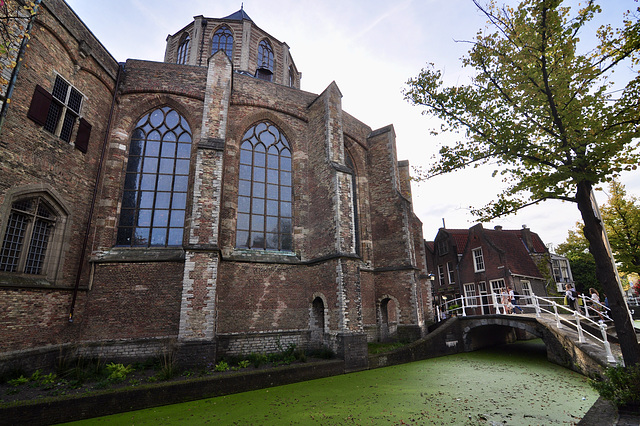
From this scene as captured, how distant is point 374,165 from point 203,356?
11072 millimetres

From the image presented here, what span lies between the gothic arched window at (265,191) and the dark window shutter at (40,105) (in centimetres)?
560

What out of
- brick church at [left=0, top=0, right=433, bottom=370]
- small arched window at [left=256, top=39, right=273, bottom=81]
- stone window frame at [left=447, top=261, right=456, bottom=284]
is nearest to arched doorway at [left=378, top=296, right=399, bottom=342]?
brick church at [left=0, top=0, right=433, bottom=370]

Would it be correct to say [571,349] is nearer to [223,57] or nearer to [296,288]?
[296,288]

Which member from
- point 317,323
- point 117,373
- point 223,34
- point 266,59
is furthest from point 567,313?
point 223,34

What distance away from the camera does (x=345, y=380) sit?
317 inches

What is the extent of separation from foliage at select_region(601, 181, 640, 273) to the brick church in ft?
38.9

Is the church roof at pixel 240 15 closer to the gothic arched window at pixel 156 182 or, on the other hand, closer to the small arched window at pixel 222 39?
the small arched window at pixel 222 39

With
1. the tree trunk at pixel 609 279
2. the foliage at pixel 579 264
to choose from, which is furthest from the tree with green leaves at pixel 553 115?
the foliage at pixel 579 264

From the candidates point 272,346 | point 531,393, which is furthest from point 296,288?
point 531,393

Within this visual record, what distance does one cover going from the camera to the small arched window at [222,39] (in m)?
19.2

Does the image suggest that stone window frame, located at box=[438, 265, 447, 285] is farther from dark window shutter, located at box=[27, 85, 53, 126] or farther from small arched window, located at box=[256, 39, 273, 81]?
dark window shutter, located at box=[27, 85, 53, 126]

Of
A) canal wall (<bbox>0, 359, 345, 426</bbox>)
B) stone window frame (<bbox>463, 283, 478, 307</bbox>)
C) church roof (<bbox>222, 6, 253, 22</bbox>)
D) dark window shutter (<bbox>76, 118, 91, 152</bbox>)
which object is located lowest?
canal wall (<bbox>0, 359, 345, 426</bbox>)

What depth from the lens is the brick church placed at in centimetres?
779

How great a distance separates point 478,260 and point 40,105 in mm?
25041
